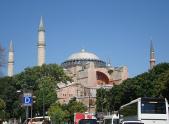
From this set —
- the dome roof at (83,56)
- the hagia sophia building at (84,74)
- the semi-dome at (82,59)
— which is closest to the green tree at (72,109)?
the hagia sophia building at (84,74)

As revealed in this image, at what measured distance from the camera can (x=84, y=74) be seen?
122562 mm

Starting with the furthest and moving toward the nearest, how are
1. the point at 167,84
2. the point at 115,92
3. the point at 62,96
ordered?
the point at 62,96
the point at 115,92
the point at 167,84

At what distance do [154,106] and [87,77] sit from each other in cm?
9409

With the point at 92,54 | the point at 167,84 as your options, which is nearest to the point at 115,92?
the point at 167,84

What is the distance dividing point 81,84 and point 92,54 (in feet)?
85.0

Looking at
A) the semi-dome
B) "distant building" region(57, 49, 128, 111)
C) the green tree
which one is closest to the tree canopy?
the green tree

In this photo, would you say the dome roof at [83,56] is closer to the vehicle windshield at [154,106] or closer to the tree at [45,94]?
the tree at [45,94]

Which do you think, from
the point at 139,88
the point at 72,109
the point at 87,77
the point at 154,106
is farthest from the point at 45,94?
the point at 154,106

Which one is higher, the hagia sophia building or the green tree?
the hagia sophia building

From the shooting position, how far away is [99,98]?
88.5m

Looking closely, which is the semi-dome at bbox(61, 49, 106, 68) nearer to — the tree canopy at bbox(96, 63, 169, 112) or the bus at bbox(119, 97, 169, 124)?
the tree canopy at bbox(96, 63, 169, 112)

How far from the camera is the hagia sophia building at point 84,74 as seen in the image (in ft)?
341

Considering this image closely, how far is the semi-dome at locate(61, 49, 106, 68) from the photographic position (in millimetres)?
136375

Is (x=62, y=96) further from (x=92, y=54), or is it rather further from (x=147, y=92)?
(x=147, y=92)
